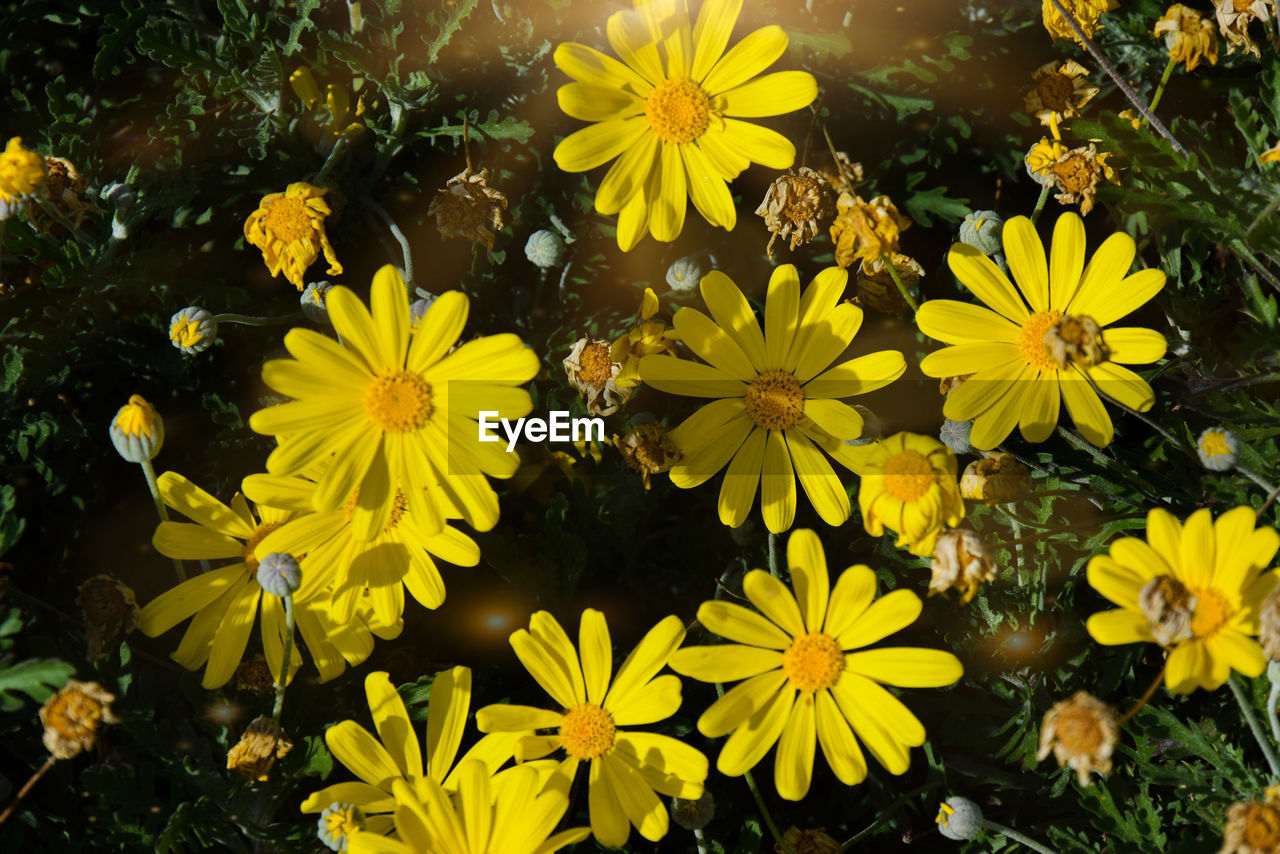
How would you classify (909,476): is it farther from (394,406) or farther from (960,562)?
(394,406)

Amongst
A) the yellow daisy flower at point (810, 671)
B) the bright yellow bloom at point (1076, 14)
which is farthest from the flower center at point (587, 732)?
the bright yellow bloom at point (1076, 14)

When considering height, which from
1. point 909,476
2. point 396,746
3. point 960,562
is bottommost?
point 396,746

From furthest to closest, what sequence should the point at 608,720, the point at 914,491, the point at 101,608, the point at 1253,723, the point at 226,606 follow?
the point at 226,606 < the point at 608,720 < the point at 101,608 < the point at 914,491 < the point at 1253,723

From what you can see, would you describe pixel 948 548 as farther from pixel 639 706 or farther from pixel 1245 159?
pixel 1245 159

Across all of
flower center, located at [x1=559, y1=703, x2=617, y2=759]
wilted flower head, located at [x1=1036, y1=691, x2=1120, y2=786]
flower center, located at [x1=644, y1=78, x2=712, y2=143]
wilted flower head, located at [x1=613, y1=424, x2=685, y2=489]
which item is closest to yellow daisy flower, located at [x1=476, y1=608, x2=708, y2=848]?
flower center, located at [x1=559, y1=703, x2=617, y2=759]

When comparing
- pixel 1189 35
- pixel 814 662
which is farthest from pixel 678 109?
pixel 814 662

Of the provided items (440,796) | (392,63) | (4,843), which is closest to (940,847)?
(440,796)

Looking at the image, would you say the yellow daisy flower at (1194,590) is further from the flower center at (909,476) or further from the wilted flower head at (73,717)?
the wilted flower head at (73,717)
